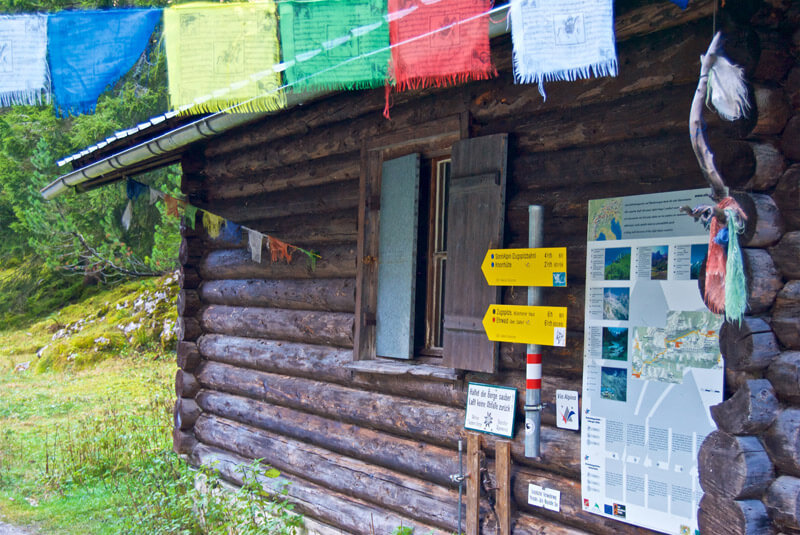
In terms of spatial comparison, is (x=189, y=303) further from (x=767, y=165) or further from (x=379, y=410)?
(x=767, y=165)

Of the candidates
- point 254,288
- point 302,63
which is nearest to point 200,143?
point 254,288

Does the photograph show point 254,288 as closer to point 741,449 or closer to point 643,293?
point 643,293

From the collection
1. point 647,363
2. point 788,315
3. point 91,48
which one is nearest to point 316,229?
point 91,48

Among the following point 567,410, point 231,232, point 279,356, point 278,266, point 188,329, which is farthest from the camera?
point 188,329

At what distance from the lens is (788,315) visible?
277 cm

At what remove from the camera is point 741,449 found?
272 centimetres

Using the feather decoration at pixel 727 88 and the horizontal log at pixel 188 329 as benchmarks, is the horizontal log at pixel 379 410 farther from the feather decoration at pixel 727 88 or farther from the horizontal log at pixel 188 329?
the feather decoration at pixel 727 88

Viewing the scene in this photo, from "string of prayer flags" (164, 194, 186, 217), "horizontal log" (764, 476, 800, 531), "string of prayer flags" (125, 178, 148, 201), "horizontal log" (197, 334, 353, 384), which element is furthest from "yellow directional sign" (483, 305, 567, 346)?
"string of prayer flags" (125, 178, 148, 201)

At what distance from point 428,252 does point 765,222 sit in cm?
285

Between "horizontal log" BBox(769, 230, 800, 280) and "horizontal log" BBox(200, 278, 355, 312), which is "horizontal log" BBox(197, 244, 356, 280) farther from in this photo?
"horizontal log" BBox(769, 230, 800, 280)

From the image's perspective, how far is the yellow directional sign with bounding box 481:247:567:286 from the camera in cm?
395

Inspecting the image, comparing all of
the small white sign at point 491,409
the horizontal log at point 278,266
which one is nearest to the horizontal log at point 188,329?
the horizontal log at point 278,266

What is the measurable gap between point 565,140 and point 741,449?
2.03 metres

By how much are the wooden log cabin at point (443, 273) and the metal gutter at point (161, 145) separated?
63 mm
